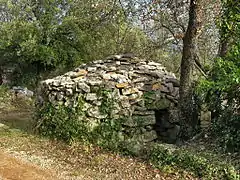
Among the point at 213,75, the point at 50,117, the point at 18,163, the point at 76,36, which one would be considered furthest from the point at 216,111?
the point at 76,36

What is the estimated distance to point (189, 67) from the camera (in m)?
8.10

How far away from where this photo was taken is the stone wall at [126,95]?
7.93 metres

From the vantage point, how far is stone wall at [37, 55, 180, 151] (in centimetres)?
793

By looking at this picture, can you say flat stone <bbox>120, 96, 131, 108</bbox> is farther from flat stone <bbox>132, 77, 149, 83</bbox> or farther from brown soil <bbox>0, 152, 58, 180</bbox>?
brown soil <bbox>0, 152, 58, 180</bbox>

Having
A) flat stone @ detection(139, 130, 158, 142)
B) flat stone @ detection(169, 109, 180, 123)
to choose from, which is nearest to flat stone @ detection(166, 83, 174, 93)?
flat stone @ detection(169, 109, 180, 123)

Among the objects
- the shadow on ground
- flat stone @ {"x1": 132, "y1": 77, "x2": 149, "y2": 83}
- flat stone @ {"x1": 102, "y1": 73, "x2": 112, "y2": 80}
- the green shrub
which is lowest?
the shadow on ground

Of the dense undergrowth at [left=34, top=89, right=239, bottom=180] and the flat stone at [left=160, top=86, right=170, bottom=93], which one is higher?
the flat stone at [left=160, top=86, right=170, bottom=93]

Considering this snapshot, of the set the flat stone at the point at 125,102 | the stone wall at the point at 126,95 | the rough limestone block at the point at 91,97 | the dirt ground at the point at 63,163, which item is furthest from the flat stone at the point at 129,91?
the dirt ground at the point at 63,163

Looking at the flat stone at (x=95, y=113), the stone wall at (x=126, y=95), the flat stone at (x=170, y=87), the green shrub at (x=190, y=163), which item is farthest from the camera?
the flat stone at (x=170, y=87)

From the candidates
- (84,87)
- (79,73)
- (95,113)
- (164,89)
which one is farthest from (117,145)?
(79,73)

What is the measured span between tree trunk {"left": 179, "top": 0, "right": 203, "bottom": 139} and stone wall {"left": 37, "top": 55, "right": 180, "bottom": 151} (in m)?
0.54

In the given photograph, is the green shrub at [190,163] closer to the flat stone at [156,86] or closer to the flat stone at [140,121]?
the flat stone at [140,121]

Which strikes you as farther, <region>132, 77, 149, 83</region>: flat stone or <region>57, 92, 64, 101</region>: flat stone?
<region>132, 77, 149, 83</region>: flat stone

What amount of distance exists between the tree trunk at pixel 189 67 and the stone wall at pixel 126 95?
543mm
